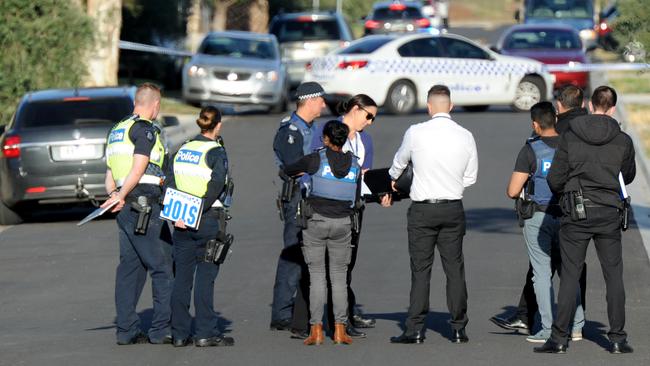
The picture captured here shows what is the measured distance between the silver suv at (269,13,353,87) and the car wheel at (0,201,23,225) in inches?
671

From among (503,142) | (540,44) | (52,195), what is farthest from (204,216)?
(540,44)

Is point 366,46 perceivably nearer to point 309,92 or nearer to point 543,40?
point 543,40

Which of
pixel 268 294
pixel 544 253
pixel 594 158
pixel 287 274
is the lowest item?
pixel 268 294

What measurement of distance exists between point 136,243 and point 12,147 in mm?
7032

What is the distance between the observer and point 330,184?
381 inches

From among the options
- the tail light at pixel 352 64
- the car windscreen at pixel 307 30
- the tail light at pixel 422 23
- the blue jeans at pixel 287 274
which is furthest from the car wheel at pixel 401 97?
the tail light at pixel 422 23

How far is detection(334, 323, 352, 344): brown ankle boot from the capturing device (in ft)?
32.4

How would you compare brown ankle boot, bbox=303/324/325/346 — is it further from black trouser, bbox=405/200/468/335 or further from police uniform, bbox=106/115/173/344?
police uniform, bbox=106/115/173/344

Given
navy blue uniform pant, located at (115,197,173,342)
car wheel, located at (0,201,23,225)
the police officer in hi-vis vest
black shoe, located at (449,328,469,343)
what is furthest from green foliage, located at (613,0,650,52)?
car wheel, located at (0,201,23,225)

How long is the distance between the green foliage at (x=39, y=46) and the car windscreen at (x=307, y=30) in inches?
356

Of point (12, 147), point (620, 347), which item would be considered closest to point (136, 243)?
point (620, 347)

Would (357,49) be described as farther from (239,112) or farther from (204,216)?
(204,216)

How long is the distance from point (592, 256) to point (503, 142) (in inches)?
351

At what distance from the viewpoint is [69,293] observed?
40.8 feet
